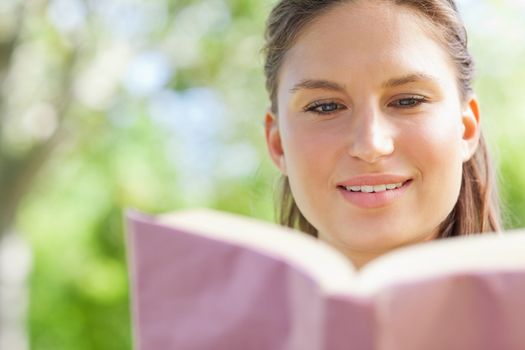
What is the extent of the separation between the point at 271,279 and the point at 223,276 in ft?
0.22

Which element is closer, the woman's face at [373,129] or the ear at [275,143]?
the woman's face at [373,129]

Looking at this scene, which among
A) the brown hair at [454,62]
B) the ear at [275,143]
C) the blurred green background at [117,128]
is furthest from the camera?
the blurred green background at [117,128]

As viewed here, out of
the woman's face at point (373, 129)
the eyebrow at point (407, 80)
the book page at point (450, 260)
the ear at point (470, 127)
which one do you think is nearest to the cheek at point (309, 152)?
the woman's face at point (373, 129)

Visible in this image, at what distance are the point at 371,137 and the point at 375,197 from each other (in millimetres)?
96

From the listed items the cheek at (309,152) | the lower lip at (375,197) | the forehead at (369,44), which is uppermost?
the forehead at (369,44)

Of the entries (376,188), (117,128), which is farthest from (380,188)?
(117,128)

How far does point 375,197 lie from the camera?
4.12ft

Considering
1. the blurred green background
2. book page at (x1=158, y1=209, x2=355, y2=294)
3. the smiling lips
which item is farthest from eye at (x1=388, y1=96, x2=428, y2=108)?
the blurred green background

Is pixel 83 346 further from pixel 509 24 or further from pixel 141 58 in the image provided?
pixel 509 24

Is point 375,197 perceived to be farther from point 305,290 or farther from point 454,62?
point 305,290

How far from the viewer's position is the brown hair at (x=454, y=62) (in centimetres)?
138

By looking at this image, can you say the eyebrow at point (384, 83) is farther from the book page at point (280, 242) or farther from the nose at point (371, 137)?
the book page at point (280, 242)

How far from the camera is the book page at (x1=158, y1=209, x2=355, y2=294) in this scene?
0.76m

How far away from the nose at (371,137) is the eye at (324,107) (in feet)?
0.17
